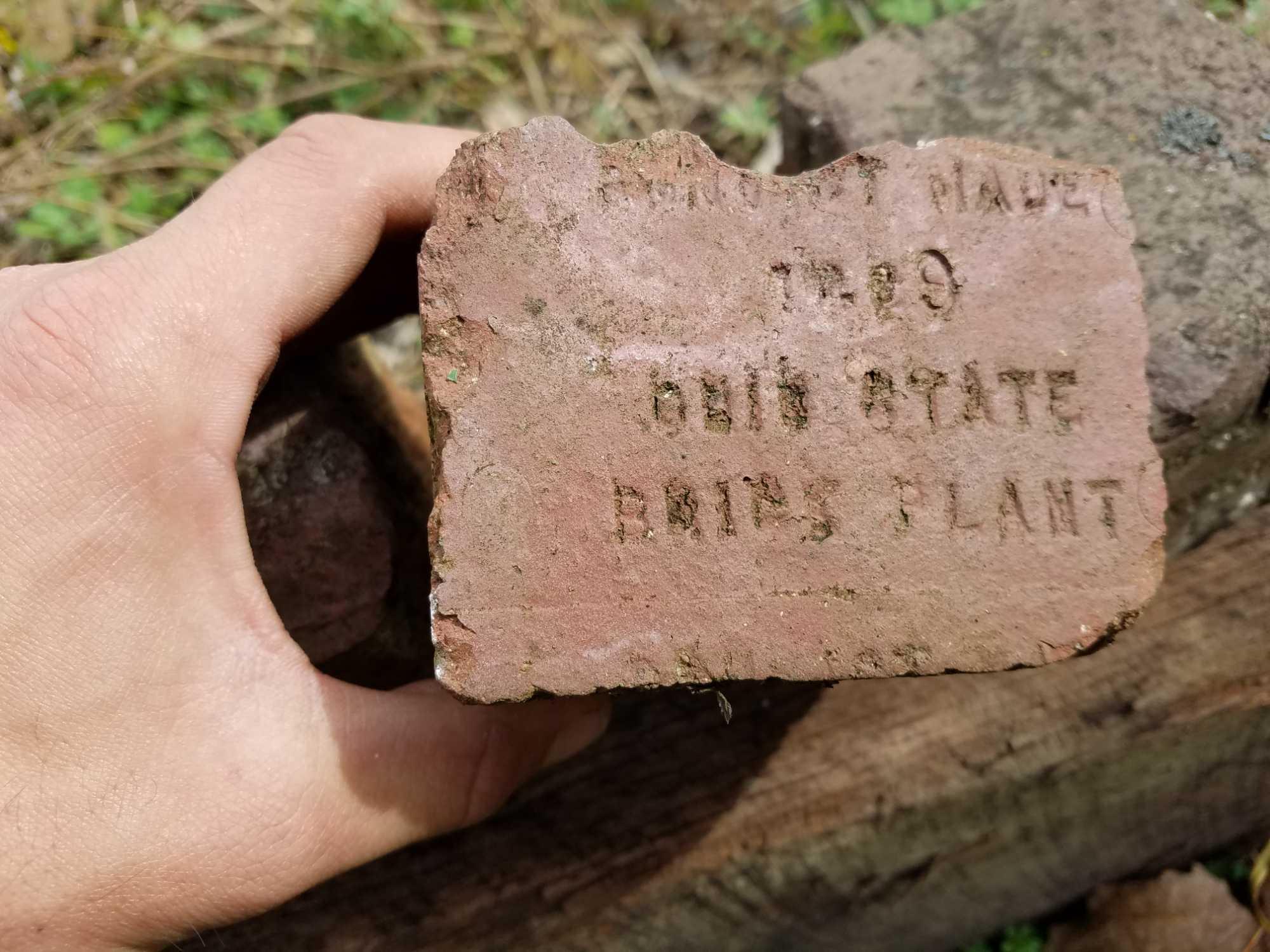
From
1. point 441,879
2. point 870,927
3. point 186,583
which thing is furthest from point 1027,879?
point 186,583

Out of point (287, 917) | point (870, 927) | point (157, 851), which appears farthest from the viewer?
point (870, 927)

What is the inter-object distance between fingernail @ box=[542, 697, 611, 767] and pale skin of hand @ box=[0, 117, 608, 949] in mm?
121

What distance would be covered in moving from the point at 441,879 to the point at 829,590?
90 centimetres

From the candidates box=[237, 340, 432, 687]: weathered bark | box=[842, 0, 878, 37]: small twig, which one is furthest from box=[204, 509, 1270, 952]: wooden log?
box=[842, 0, 878, 37]: small twig

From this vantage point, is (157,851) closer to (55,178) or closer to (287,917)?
(287,917)

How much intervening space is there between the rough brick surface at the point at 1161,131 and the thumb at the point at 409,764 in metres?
1.06

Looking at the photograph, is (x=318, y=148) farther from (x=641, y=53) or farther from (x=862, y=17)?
(x=862, y=17)

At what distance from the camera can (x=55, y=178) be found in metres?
2.45

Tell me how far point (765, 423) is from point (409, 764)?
0.72m

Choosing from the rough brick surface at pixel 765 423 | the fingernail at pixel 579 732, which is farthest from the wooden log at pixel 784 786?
the rough brick surface at pixel 765 423

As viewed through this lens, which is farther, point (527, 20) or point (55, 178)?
point (527, 20)

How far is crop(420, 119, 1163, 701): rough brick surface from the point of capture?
115cm

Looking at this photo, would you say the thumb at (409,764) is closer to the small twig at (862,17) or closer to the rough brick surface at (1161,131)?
the rough brick surface at (1161,131)

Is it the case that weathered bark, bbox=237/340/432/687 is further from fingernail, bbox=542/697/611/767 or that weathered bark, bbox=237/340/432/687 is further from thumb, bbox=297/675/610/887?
fingernail, bbox=542/697/611/767
